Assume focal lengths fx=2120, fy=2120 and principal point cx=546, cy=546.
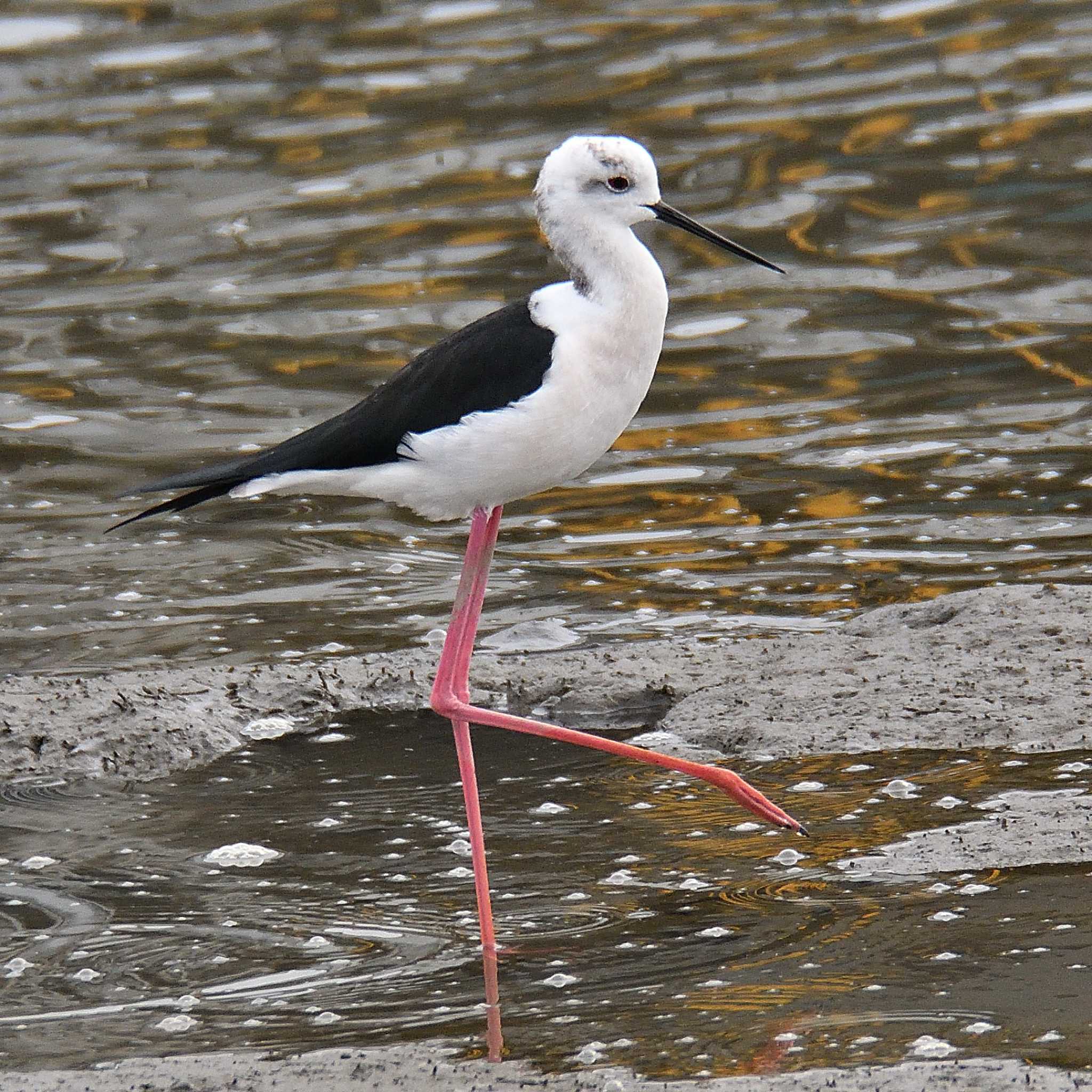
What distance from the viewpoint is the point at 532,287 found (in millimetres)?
9773

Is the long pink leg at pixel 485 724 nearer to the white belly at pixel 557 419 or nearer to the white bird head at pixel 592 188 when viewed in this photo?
the white belly at pixel 557 419

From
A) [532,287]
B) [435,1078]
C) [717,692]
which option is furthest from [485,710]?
[532,287]

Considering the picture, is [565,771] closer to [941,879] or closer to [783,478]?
[941,879]

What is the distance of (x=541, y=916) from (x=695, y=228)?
1600mm

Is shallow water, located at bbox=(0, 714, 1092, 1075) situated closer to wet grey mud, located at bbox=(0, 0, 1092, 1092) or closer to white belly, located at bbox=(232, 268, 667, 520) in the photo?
wet grey mud, located at bbox=(0, 0, 1092, 1092)

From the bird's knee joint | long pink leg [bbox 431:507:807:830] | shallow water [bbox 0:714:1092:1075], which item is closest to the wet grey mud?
shallow water [bbox 0:714:1092:1075]

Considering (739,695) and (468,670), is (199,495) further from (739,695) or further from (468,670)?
(739,695)

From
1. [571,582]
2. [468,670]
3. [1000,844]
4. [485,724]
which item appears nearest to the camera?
[1000,844]

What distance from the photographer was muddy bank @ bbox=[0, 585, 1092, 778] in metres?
5.37

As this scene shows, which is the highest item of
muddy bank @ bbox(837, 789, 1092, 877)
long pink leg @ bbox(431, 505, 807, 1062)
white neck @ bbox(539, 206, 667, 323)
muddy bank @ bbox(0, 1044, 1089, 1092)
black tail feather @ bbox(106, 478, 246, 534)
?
white neck @ bbox(539, 206, 667, 323)

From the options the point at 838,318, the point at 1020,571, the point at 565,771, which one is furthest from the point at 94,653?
the point at 838,318

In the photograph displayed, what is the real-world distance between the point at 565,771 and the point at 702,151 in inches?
264

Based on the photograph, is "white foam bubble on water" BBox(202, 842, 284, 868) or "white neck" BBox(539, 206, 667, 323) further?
"white foam bubble on water" BBox(202, 842, 284, 868)

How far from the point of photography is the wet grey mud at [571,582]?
4133 mm
